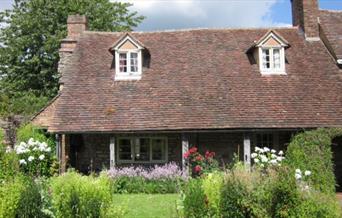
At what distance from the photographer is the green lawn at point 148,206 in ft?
41.3

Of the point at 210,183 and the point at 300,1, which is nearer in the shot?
the point at 210,183

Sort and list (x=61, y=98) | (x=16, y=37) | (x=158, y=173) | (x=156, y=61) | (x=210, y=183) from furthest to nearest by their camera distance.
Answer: (x=16, y=37), (x=156, y=61), (x=61, y=98), (x=158, y=173), (x=210, y=183)

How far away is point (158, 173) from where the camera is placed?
65.7 ft

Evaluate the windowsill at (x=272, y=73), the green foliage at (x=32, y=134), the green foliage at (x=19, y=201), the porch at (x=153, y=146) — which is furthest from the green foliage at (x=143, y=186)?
the green foliage at (x=19, y=201)

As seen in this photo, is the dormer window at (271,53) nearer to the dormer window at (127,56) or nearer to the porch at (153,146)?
the porch at (153,146)

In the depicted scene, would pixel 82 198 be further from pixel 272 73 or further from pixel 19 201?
pixel 272 73

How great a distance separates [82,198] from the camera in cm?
988

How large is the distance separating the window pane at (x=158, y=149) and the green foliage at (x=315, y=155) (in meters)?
6.54

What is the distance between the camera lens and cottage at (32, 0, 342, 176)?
68.8 feet

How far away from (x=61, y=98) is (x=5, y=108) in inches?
723

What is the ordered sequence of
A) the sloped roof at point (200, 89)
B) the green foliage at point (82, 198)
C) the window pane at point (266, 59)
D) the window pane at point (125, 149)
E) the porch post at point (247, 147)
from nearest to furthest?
the green foliage at point (82, 198), the porch post at point (247, 147), the sloped roof at point (200, 89), the window pane at point (125, 149), the window pane at point (266, 59)

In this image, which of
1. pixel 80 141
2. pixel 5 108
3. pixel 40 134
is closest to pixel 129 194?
pixel 80 141

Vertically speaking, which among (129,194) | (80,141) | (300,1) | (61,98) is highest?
(300,1)

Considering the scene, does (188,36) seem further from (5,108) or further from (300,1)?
(5,108)
